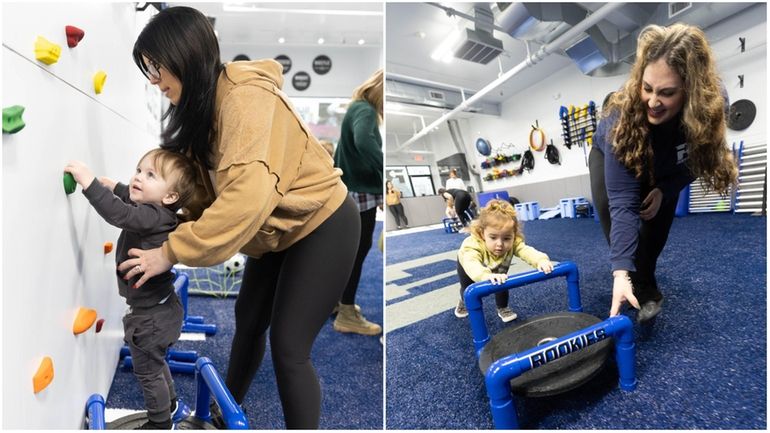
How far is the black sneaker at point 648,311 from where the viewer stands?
726 millimetres

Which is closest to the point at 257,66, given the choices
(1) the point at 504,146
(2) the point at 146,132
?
(1) the point at 504,146

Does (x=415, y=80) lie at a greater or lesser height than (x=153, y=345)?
greater

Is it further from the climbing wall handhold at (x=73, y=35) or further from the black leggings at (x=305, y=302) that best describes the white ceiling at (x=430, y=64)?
the climbing wall handhold at (x=73, y=35)

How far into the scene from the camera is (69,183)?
592mm

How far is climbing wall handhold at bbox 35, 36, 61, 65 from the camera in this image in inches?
19.3

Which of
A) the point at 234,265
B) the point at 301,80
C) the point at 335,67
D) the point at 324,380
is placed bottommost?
the point at 324,380

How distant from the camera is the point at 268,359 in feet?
3.53

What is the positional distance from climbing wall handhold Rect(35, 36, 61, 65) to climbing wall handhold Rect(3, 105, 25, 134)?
0.10 m

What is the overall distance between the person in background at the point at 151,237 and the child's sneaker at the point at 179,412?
0.07 ft

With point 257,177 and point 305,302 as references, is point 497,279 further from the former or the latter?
point 257,177

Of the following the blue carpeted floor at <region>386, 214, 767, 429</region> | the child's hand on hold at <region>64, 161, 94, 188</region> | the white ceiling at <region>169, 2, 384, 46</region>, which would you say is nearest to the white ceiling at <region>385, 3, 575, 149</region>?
the blue carpeted floor at <region>386, 214, 767, 429</region>

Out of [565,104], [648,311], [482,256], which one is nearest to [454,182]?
[482,256]

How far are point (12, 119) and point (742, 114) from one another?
44.6 inches

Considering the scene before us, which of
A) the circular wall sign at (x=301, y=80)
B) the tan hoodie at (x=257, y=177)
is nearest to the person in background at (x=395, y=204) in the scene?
the tan hoodie at (x=257, y=177)
